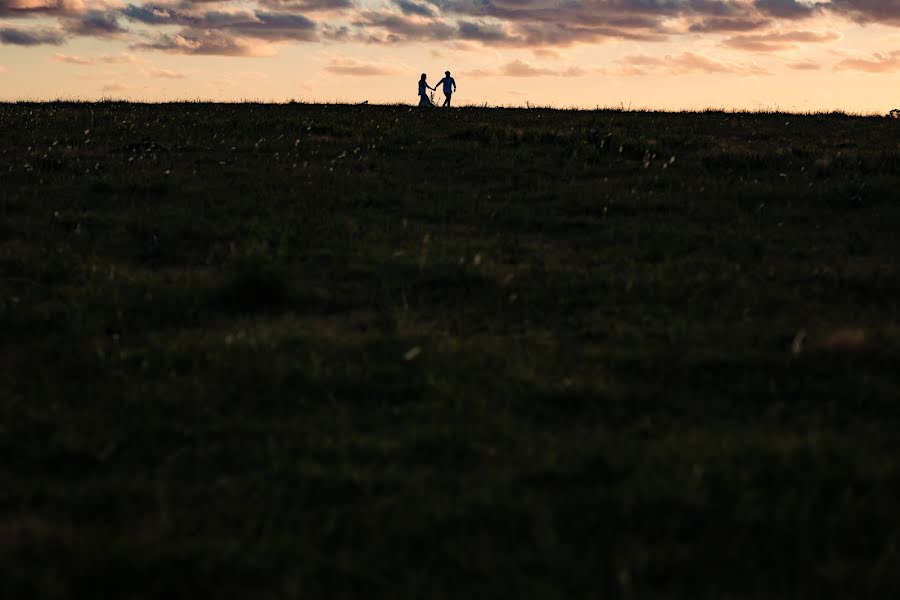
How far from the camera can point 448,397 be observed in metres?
6.91

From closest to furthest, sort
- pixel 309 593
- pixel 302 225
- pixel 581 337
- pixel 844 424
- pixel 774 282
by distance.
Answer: pixel 309 593
pixel 844 424
pixel 581 337
pixel 774 282
pixel 302 225

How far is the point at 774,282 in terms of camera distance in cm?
1062

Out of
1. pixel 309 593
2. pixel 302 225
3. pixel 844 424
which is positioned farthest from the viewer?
pixel 302 225

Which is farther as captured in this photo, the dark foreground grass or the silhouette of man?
the silhouette of man

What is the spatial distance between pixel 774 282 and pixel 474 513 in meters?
6.75

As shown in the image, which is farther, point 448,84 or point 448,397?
point 448,84

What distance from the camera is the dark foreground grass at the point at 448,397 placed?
4594 millimetres

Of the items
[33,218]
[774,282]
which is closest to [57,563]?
[774,282]

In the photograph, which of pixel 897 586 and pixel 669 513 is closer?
pixel 897 586

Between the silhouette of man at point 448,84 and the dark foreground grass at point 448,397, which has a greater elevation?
the silhouette of man at point 448,84

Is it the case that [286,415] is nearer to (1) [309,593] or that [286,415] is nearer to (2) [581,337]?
(1) [309,593]

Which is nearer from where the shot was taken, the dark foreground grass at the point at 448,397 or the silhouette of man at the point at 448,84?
the dark foreground grass at the point at 448,397

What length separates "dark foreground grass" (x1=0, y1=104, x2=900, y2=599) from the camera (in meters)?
4.59

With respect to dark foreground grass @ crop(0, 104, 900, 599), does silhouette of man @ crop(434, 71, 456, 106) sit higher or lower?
higher
